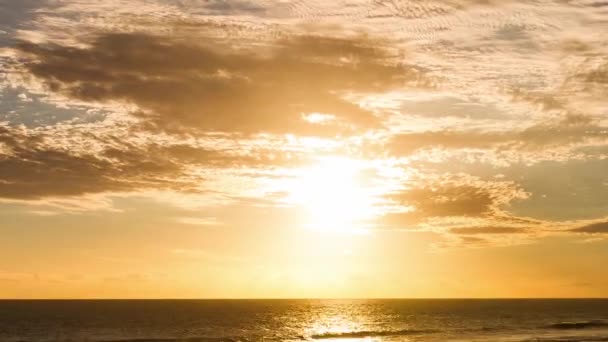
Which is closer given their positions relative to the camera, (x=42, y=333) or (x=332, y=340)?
(x=332, y=340)

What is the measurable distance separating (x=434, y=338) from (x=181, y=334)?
148ft

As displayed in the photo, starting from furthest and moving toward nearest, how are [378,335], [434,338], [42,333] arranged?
[42,333], [378,335], [434,338]

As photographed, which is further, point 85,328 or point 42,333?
point 85,328

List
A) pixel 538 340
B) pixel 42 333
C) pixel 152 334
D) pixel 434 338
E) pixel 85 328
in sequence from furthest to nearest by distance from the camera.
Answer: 1. pixel 85 328
2. pixel 42 333
3. pixel 152 334
4. pixel 434 338
5. pixel 538 340

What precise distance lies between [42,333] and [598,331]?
9869 cm

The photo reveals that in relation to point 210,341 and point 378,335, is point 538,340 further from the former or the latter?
point 210,341

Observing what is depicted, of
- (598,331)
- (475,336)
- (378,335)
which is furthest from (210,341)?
(598,331)

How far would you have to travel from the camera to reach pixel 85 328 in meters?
130

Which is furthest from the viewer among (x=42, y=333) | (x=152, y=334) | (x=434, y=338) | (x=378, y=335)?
(x=42, y=333)

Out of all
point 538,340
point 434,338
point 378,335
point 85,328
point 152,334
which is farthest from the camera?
point 85,328

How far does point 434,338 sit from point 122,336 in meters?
51.7

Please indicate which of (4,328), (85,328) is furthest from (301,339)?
(4,328)

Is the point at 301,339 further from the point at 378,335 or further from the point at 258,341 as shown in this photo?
the point at 378,335

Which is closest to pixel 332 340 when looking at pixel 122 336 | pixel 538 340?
pixel 538 340
